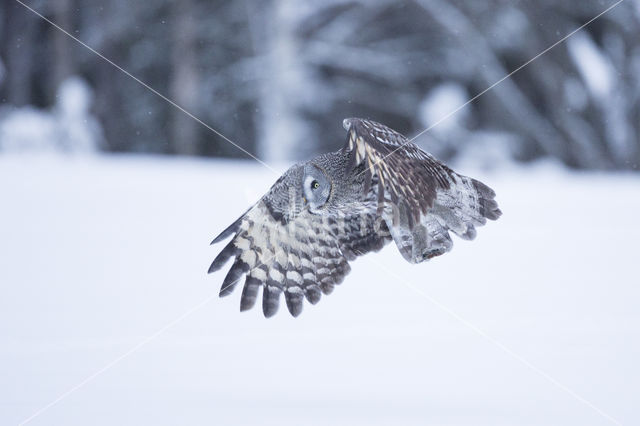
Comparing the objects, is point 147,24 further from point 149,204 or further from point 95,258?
point 95,258

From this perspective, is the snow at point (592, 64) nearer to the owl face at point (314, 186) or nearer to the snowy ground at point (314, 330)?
the snowy ground at point (314, 330)

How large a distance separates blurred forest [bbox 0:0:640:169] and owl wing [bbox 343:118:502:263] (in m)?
6.68

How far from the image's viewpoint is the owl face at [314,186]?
229 centimetres

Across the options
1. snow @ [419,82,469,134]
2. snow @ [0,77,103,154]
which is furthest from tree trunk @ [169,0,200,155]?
snow @ [419,82,469,134]

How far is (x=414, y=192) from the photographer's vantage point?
6.72ft

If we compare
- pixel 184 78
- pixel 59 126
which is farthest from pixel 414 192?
pixel 184 78

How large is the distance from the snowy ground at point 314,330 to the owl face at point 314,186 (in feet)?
1.59

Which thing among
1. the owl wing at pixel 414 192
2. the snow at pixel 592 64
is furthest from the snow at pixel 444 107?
the owl wing at pixel 414 192

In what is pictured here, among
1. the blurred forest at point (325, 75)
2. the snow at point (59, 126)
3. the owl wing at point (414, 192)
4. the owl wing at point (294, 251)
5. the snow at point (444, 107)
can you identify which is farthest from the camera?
the snow at point (444, 107)

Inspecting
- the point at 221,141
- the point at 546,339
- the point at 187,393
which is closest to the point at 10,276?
the point at 187,393

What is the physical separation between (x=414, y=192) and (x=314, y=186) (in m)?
0.37

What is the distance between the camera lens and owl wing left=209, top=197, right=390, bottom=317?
243 centimetres

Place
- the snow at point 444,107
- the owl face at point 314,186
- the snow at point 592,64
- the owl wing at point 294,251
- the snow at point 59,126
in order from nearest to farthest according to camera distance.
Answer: the owl face at point 314,186 → the owl wing at point 294,251 → the snow at point 59,126 → the snow at point 444,107 → the snow at point 592,64

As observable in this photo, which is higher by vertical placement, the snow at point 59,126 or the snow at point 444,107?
the snow at point 444,107
